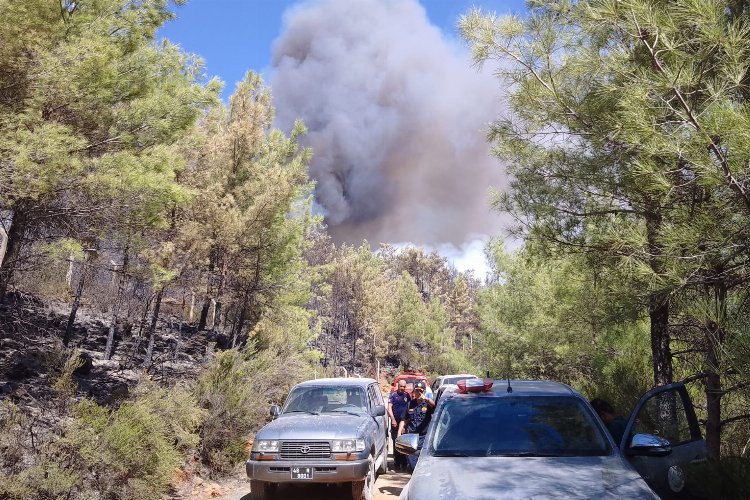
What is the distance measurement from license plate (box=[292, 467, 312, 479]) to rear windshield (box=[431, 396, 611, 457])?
2.89m

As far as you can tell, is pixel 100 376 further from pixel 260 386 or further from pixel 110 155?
pixel 110 155

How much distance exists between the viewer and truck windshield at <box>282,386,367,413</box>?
8.73m

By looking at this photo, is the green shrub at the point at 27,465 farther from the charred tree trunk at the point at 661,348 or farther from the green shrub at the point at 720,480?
the charred tree trunk at the point at 661,348

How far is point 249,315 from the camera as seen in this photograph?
61.1 ft

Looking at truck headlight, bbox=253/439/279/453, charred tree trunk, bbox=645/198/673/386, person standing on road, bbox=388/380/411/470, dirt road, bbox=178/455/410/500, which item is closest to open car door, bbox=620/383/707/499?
charred tree trunk, bbox=645/198/673/386

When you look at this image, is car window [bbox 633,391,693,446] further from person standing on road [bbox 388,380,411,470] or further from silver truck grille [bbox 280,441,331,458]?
person standing on road [bbox 388,380,411,470]

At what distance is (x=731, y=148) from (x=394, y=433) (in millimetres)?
8699

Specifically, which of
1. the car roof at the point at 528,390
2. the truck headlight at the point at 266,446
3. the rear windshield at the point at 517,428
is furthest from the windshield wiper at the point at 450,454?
the truck headlight at the point at 266,446

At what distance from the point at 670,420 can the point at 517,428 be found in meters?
2.23

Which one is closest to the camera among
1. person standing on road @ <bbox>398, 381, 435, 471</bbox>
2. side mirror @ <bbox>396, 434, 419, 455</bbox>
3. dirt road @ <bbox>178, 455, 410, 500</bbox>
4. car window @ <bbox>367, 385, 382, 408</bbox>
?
side mirror @ <bbox>396, 434, 419, 455</bbox>

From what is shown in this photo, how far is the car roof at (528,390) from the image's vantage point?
497 cm

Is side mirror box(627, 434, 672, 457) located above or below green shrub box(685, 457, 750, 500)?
above

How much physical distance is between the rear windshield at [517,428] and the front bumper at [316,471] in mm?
2649

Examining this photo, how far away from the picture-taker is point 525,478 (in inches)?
145
